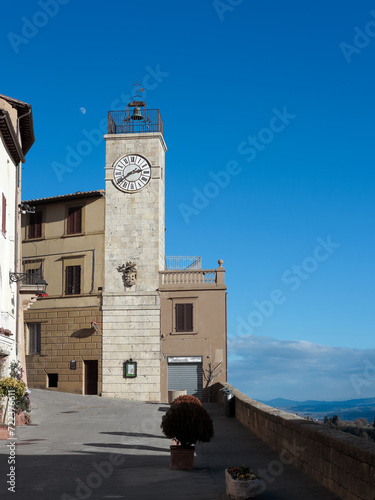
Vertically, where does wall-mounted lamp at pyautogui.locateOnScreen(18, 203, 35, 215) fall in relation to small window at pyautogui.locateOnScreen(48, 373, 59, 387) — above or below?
above

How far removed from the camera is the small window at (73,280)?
37781 millimetres

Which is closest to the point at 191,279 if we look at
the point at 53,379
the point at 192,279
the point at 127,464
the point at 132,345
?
the point at 192,279

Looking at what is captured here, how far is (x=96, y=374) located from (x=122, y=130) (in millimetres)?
13793

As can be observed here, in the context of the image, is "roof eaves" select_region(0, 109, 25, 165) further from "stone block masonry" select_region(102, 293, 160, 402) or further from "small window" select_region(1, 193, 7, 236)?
"stone block masonry" select_region(102, 293, 160, 402)

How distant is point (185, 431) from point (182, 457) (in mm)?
452

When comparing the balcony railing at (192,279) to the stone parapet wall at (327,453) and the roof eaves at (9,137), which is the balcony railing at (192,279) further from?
the stone parapet wall at (327,453)

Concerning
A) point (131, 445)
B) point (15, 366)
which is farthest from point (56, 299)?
point (131, 445)

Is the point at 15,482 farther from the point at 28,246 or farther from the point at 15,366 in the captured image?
the point at 28,246

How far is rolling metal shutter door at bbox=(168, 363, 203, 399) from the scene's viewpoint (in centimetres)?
3603

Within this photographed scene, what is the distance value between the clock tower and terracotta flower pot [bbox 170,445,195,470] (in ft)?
79.8

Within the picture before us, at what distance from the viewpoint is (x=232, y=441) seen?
1645 cm

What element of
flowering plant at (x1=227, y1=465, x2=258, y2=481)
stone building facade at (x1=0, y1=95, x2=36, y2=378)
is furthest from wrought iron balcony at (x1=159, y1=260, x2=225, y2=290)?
flowering plant at (x1=227, y1=465, x2=258, y2=481)

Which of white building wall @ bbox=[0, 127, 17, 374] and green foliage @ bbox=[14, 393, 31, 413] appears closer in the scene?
green foliage @ bbox=[14, 393, 31, 413]

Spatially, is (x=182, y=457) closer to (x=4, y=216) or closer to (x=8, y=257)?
(x=4, y=216)
